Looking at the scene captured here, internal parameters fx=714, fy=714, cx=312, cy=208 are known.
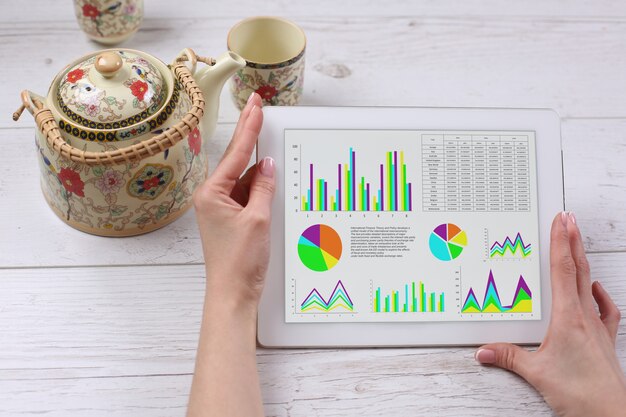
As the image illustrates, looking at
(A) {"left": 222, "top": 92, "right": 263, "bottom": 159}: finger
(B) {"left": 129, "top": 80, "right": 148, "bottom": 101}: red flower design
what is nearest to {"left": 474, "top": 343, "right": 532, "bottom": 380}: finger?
(A) {"left": 222, "top": 92, "right": 263, "bottom": 159}: finger

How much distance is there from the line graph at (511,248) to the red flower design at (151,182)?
396 millimetres

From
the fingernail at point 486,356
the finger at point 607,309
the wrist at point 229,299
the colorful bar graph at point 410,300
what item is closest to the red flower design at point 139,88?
the wrist at point 229,299

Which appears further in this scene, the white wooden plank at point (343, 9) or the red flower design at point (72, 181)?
the white wooden plank at point (343, 9)

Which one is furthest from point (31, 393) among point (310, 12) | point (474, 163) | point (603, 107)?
point (603, 107)

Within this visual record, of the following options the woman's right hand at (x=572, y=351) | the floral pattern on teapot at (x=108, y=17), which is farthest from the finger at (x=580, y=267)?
the floral pattern on teapot at (x=108, y=17)

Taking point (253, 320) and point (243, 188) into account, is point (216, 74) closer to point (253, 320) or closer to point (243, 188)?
point (243, 188)

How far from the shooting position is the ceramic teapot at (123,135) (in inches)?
29.8

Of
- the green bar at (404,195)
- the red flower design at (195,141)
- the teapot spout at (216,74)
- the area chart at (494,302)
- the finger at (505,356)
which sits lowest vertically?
the finger at (505,356)

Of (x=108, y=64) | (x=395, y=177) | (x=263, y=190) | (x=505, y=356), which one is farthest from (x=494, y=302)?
(x=108, y=64)

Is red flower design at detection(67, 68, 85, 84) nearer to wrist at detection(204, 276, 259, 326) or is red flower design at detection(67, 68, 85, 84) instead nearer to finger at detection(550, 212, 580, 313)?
wrist at detection(204, 276, 259, 326)

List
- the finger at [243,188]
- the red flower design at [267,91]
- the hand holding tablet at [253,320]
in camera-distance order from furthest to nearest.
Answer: the red flower design at [267,91] → the finger at [243,188] → the hand holding tablet at [253,320]

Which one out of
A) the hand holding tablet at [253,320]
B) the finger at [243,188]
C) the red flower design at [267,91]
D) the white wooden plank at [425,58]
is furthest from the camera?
the white wooden plank at [425,58]

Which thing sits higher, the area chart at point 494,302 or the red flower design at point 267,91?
the red flower design at point 267,91

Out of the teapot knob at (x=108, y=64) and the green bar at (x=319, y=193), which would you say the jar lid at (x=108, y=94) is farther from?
the green bar at (x=319, y=193)
